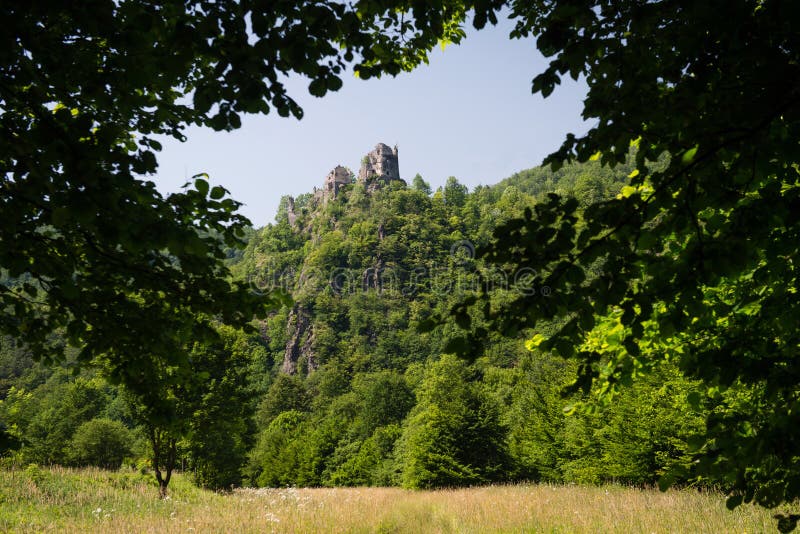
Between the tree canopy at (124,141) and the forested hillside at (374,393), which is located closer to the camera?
the tree canopy at (124,141)

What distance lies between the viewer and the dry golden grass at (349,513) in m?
8.92

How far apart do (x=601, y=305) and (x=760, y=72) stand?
1.21m

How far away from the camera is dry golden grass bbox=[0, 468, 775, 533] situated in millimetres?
8922

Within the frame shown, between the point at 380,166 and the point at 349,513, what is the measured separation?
153942 millimetres

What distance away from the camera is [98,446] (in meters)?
36.5

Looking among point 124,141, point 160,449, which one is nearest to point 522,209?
point 124,141

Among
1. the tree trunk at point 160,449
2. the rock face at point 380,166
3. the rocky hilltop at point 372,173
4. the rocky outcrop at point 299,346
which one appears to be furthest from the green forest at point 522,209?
the rock face at point 380,166

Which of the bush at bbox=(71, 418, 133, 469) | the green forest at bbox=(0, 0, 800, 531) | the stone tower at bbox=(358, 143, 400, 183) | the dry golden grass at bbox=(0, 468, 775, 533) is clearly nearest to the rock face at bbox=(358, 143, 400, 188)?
the stone tower at bbox=(358, 143, 400, 183)

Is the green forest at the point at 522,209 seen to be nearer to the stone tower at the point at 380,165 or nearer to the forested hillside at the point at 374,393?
the forested hillside at the point at 374,393

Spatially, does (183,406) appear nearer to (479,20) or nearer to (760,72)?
(479,20)

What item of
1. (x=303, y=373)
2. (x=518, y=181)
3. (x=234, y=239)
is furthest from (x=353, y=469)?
(x=518, y=181)

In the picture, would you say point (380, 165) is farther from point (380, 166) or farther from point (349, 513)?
point (349, 513)

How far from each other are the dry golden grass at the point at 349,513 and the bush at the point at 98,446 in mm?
24168

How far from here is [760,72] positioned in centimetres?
202
